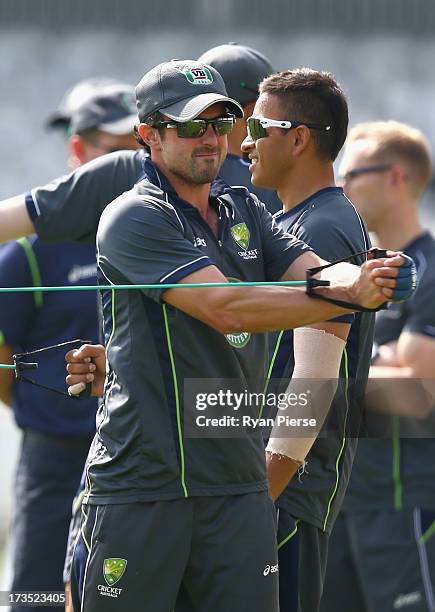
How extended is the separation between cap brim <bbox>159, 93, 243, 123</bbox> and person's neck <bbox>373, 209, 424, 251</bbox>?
2.12 m

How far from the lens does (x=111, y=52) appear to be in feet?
54.2

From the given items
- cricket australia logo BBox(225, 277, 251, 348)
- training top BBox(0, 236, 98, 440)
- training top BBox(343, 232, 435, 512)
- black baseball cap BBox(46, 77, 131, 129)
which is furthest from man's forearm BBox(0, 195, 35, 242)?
black baseball cap BBox(46, 77, 131, 129)

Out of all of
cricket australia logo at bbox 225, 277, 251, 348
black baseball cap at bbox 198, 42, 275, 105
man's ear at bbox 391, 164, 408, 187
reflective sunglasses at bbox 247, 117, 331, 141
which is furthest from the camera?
man's ear at bbox 391, 164, 408, 187

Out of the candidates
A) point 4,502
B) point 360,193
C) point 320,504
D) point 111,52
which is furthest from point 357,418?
point 111,52

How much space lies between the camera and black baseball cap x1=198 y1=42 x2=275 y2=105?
4.41 metres

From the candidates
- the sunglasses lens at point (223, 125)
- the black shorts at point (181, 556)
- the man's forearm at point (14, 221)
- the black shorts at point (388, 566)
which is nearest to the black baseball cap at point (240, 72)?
the man's forearm at point (14, 221)

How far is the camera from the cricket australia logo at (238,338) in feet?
10.8

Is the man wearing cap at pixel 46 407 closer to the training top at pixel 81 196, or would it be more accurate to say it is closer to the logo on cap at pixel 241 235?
the training top at pixel 81 196

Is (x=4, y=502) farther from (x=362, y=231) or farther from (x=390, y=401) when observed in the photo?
(x=362, y=231)

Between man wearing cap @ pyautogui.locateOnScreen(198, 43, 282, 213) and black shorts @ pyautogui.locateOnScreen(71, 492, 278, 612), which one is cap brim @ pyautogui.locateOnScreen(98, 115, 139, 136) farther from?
black shorts @ pyautogui.locateOnScreen(71, 492, 278, 612)

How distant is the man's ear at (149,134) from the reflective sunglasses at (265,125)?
0.53 metres

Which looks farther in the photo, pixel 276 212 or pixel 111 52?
pixel 111 52

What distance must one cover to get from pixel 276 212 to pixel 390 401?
3.88 ft

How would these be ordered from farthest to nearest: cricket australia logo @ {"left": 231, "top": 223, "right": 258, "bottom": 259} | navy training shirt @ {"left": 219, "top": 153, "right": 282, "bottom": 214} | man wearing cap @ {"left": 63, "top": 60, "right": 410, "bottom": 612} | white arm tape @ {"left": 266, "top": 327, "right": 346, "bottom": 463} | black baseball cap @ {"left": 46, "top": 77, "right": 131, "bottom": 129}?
1. black baseball cap @ {"left": 46, "top": 77, "right": 131, "bottom": 129}
2. navy training shirt @ {"left": 219, "top": 153, "right": 282, "bottom": 214}
3. white arm tape @ {"left": 266, "top": 327, "right": 346, "bottom": 463}
4. cricket australia logo @ {"left": 231, "top": 223, "right": 258, "bottom": 259}
5. man wearing cap @ {"left": 63, "top": 60, "right": 410, "bottom": 612}
